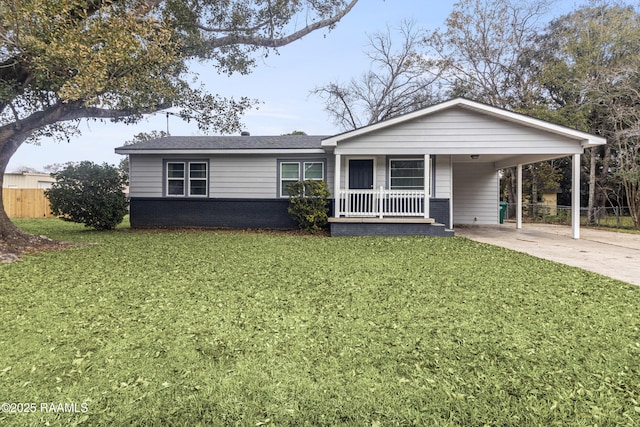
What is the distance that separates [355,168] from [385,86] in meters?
16.3

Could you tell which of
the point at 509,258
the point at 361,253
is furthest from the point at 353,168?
the point at 509,258

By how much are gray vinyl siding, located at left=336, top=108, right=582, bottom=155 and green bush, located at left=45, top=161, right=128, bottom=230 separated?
710cm

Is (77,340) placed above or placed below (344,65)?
below

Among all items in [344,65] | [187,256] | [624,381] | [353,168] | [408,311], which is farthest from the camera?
[344,65]

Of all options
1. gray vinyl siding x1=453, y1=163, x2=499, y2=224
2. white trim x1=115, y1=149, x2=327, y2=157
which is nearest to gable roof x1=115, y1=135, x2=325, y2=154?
white trim x1=115, y1=149, x2=327, y2=157

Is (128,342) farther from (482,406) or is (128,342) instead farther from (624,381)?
(624,381)

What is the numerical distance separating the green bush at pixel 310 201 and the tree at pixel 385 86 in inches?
596

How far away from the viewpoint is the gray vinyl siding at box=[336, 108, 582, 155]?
31.9ft

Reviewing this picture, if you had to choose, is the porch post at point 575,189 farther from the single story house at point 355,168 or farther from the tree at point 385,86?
the tree at point 385,86

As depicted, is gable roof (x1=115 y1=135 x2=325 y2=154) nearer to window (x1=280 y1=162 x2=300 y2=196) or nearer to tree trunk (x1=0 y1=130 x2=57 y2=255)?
window (x1=280 y1=162 x2=300 y2=196)

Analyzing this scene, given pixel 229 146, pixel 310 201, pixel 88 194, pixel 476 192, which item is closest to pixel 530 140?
pixel 476 192

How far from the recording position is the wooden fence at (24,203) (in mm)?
19125

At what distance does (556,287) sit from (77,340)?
5.31m

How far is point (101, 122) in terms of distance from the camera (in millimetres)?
9117
